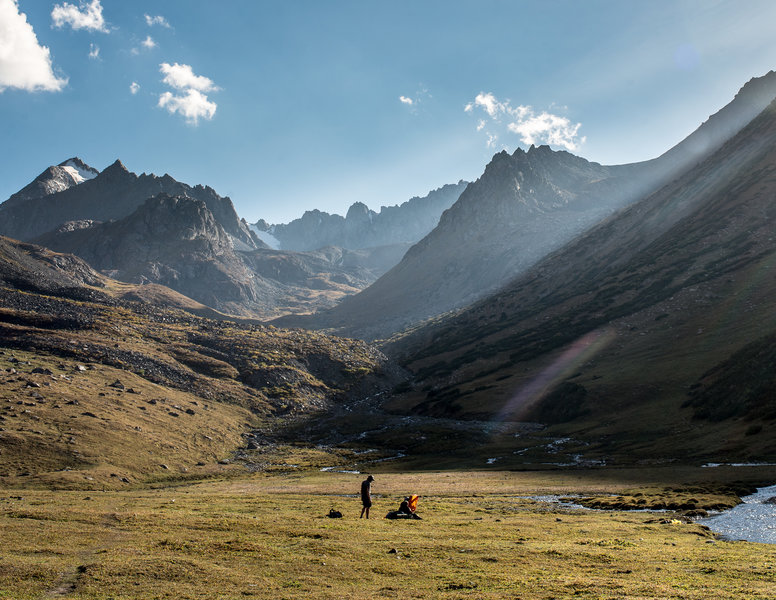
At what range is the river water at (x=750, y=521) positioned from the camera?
3123 centimetres

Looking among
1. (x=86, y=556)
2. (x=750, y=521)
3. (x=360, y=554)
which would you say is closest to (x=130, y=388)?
(x=86, y=556)

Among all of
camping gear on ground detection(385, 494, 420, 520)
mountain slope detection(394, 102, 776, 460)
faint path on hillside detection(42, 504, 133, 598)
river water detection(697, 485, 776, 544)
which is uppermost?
mountain slope detection(394, 102, 776, 460)

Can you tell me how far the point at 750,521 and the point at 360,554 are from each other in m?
28.7

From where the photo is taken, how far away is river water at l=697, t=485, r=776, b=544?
102 feet

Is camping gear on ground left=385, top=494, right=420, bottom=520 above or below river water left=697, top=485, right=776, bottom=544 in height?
above

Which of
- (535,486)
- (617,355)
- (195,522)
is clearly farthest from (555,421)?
(195,522)

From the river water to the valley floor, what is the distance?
201 cm

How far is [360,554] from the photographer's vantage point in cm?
2520

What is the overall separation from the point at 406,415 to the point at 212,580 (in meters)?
134

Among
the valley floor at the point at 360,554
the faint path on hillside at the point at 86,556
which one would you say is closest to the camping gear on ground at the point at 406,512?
the valley floor at the point at 360,554

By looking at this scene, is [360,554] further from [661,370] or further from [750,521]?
[661,370]

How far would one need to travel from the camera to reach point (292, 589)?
784 inches

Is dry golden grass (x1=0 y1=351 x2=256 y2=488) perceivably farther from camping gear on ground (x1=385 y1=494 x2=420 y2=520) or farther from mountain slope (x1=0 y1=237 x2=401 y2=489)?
camping gear on ground (x1=385 y1=494 x2=420 y2=520)

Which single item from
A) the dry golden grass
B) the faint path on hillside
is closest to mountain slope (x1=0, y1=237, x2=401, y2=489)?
the dry golden grass
